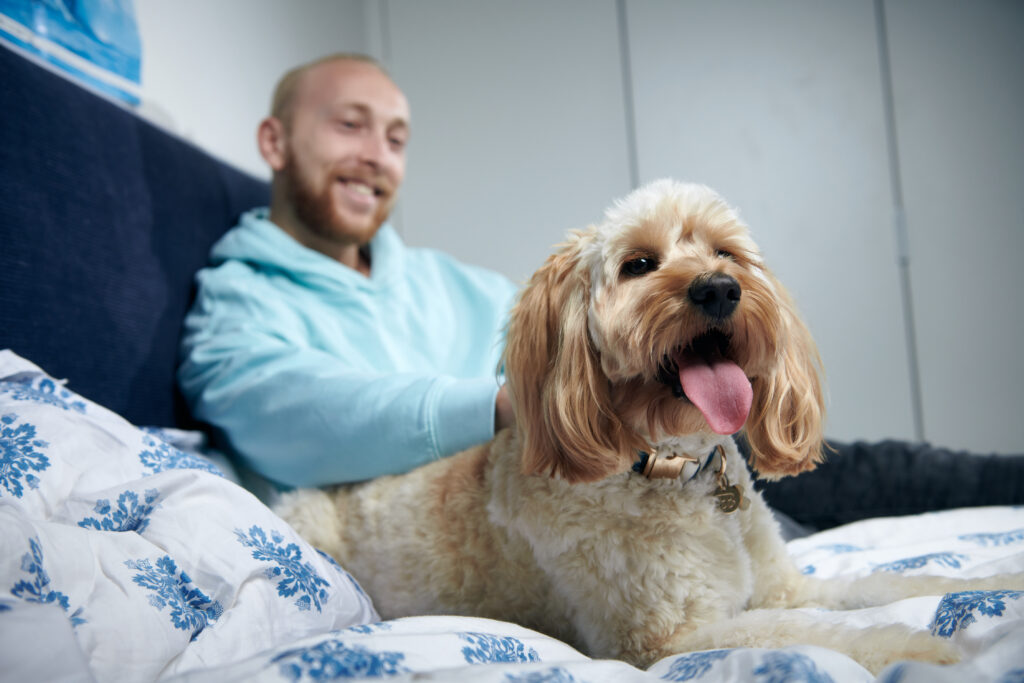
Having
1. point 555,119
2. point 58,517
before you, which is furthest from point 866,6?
point 58,517

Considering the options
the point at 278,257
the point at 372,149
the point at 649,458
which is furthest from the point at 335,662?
the point at 372,149

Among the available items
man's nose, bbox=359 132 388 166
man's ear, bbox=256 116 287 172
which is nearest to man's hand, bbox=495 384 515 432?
man's nose, bbox=359 132 388 166

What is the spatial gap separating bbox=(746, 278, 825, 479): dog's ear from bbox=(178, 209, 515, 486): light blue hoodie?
485 millimetres

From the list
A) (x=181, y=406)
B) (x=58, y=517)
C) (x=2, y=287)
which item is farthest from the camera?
(x=181, y=406)

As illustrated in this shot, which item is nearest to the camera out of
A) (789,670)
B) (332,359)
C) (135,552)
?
(789,670)

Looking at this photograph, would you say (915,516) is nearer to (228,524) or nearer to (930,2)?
(228,524)

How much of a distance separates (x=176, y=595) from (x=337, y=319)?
1.04 metres

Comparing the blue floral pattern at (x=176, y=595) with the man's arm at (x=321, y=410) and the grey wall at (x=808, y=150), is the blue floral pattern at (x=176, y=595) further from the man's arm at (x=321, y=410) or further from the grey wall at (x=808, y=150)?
the grey wall at (x=808, y=150)

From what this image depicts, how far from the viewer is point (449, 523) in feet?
4.23

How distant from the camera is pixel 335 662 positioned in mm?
717

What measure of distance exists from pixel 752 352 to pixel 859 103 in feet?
11.0

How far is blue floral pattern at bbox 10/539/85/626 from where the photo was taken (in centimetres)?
75

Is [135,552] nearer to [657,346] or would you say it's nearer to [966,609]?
[657,346]

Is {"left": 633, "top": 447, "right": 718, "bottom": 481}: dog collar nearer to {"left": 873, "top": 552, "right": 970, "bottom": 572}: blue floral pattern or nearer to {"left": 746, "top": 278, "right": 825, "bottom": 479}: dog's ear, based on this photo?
{"left": 746, "top": 278, "right": 825, "bottom": 479}: dog's ear
